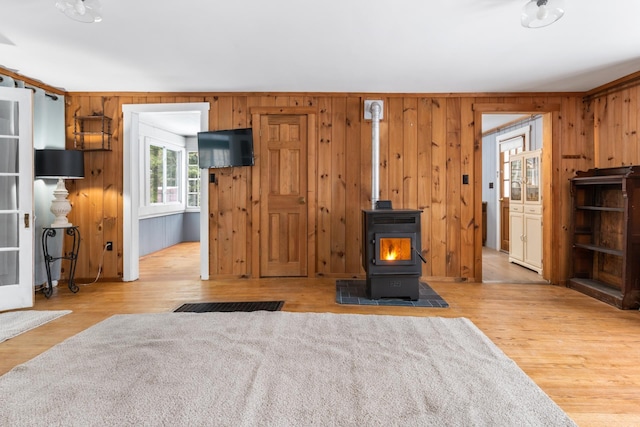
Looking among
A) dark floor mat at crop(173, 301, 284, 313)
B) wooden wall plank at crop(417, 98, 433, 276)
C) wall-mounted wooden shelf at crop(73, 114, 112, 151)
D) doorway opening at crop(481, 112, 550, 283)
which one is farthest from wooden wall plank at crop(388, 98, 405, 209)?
wall-mounted wooden shelf at crop(73, 114, 112, 151)

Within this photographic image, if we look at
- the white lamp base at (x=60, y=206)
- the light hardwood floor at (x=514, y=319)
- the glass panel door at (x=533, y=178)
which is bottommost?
the light hardwood floor at (x=514, y=319)

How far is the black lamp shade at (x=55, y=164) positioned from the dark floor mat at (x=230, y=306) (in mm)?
1946

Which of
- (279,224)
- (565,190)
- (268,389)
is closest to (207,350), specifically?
(268,389)

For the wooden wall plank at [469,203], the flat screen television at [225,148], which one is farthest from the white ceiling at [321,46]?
the flat screen television at [225,148]

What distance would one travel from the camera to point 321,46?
118 inches

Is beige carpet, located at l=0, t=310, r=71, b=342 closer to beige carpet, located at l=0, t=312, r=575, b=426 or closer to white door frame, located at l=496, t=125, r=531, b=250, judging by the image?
beige carpet, located at l=0, t=312, r=575, b=426

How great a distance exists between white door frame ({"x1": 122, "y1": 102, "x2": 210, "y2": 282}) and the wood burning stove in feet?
6.79

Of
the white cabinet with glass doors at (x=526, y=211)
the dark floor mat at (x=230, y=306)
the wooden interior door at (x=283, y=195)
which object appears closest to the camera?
the dark floor mat at (x=230, y=306)

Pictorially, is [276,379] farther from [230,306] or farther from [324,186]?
[324,186]

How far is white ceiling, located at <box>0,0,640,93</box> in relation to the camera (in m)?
2.43

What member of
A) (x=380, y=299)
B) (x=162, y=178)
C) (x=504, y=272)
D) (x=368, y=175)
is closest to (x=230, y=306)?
(x=380, y=299)

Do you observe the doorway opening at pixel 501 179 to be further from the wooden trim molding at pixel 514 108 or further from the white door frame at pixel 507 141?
the wooden trim molding at pixel 514 108

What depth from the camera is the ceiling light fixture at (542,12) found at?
6.93 ft

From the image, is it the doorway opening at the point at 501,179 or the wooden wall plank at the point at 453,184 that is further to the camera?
the doorway opening at the point at 501,179
